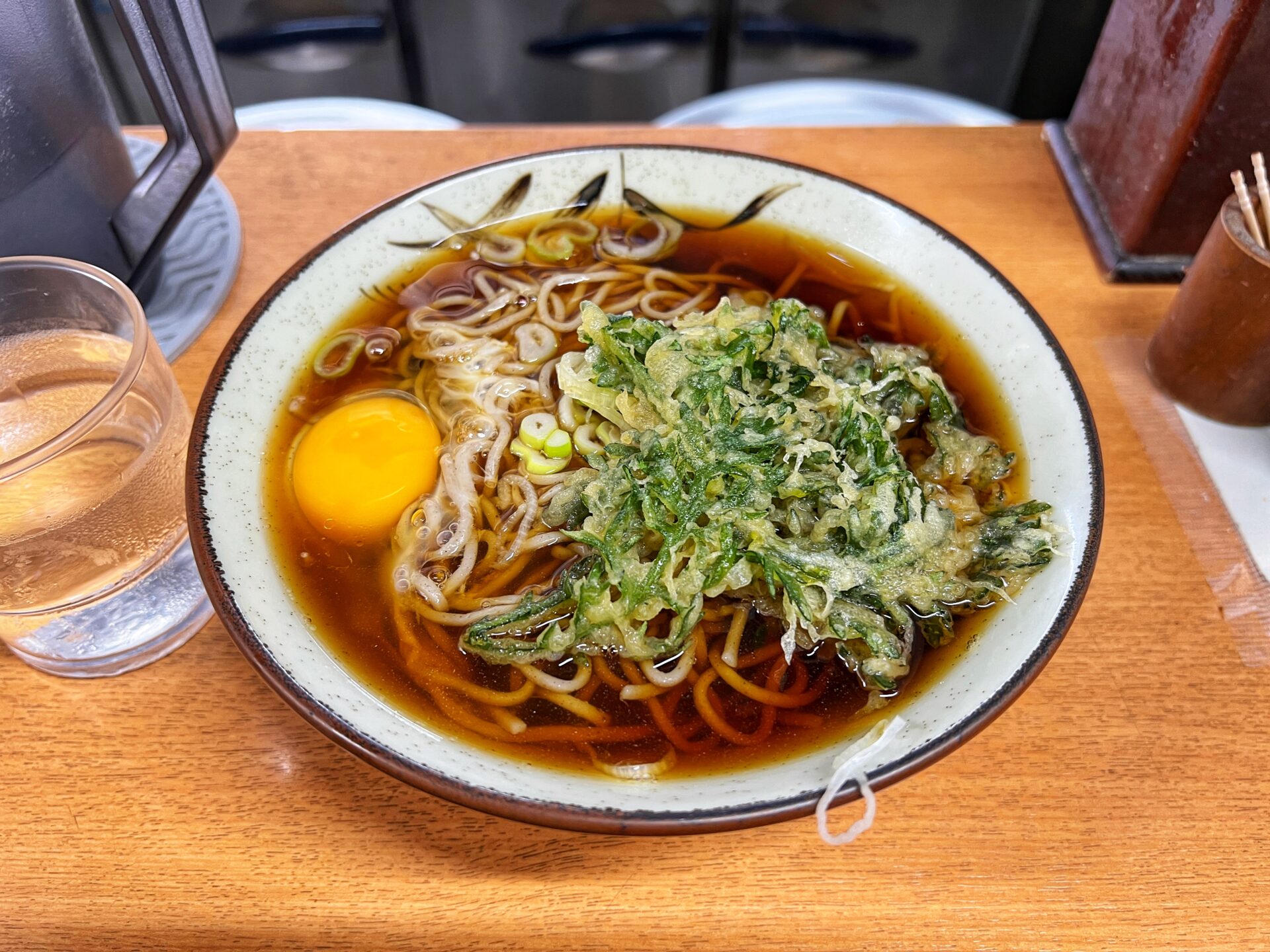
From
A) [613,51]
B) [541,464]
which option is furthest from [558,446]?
[613,51]

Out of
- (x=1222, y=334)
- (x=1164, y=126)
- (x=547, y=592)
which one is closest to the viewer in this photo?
(x=547, y=592)

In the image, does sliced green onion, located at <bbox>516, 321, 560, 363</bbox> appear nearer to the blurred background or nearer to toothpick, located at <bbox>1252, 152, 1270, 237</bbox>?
toothpick, located at <bbox>1252, 152, 1270, 237</bbox>

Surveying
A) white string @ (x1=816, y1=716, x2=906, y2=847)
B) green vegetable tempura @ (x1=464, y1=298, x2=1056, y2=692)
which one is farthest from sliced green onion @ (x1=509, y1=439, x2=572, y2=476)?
white string @ (x1=816, y1=716, x2=906, y2=847)

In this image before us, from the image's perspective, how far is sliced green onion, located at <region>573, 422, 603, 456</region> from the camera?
1921 millimetres

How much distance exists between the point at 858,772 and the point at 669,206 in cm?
158

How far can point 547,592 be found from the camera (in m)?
1.76

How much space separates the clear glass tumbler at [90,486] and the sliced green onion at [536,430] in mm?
669

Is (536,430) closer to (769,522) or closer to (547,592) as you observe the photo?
(547,592)

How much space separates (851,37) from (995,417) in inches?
165

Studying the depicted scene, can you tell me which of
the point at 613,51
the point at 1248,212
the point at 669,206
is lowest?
the point at 613,51

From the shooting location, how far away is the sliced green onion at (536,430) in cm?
195

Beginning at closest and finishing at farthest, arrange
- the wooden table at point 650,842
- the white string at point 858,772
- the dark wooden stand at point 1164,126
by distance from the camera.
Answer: the white string at point 858,772
the wooden table at point 650,842
the dark wooden stand at point 1164,126

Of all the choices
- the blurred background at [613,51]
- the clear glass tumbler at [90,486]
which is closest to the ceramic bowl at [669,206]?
the clear glass tumbler at [90,486]

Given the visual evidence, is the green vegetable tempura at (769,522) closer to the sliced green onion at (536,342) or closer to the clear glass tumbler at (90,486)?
the sliced green onion at (536,342)
